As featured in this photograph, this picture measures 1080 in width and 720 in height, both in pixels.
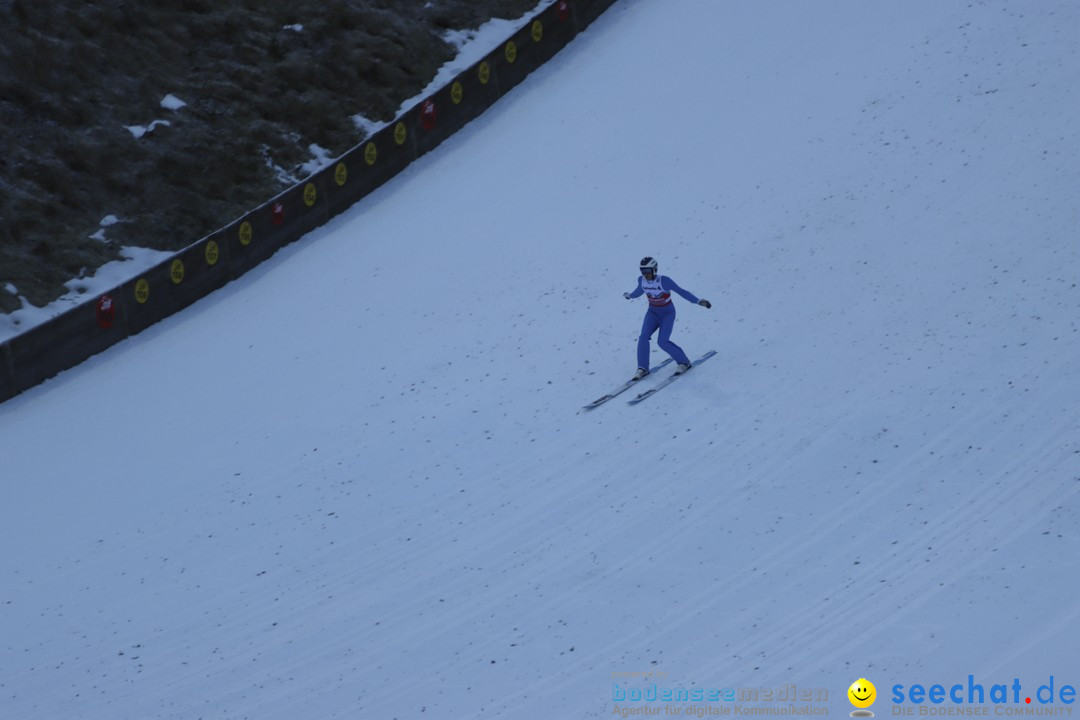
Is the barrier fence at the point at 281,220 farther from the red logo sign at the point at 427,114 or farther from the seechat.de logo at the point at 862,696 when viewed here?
the seechat.de logo at the point at 862,696

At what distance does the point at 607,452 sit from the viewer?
1254 cm

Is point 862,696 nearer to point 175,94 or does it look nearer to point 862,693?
point 862,693

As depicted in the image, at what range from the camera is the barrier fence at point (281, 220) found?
58.9ft

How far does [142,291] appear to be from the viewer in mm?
19172

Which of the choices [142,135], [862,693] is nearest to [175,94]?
[142,135]

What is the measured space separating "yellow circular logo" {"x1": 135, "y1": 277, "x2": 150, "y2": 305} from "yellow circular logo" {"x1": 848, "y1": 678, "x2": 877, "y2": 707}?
14.4 metres

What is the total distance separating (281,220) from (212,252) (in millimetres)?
1552

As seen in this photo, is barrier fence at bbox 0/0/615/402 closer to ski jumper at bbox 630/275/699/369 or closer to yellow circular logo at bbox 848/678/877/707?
ski jumper at bbox 630/275/699/369

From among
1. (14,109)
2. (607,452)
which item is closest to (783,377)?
(607,452)

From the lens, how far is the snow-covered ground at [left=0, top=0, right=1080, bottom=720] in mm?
9109

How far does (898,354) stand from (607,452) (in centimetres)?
330

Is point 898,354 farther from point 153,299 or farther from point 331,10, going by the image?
point 331,10

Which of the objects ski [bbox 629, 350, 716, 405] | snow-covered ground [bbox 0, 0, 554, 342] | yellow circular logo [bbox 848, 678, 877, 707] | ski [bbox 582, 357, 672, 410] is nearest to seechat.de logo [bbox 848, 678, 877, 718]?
yellow circular logo [bbox 848, 678, 877, 707]

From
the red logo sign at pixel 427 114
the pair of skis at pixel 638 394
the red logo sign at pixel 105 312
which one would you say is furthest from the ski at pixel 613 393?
the red logo sign at pixel 427 114
